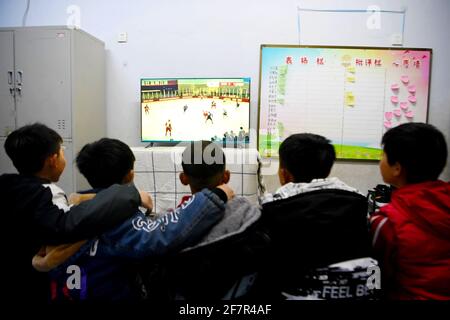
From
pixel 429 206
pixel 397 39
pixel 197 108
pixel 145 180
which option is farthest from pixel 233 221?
pixel 397 39

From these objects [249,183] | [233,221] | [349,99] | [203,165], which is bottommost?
[249,183]

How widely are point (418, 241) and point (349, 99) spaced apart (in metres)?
2.00

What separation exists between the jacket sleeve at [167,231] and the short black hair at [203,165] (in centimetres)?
15

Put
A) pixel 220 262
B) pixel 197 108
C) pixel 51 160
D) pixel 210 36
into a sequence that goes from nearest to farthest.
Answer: pixel 220 262 < pixel 51 160 < pixel 197 108 < pixel 210 36

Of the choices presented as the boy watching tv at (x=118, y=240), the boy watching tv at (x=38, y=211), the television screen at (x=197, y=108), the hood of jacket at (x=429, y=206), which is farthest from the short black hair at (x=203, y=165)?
the television screen at (x=197, y=108)

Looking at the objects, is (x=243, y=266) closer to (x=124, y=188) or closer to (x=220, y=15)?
(x=124, y=188)

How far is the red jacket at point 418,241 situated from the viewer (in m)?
0.83

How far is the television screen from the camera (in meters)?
2.50

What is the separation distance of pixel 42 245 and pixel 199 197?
52 centimetres

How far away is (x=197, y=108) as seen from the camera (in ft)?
8.30

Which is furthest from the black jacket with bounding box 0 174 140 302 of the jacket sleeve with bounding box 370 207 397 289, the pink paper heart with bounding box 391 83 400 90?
the pink paper heart with bounding box 391 83 400 90

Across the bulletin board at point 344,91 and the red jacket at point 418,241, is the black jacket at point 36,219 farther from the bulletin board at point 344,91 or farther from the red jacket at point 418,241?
the bulletin board at point 344,91

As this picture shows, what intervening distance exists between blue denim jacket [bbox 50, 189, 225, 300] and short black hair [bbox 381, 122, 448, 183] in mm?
631

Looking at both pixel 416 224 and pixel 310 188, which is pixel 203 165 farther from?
pixel 416 224
